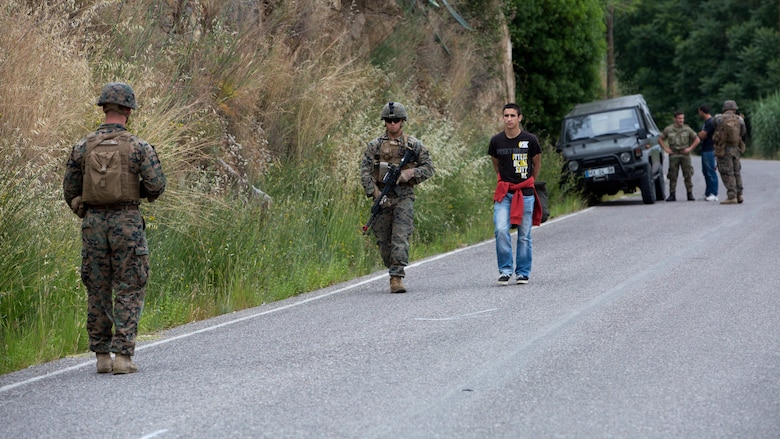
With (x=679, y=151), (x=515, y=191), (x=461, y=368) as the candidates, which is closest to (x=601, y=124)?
(x=679, y=151)

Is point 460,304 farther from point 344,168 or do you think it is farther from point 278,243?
point 344,168

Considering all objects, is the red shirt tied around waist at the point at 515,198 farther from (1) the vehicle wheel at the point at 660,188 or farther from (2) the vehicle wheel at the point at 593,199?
(1) the vehicle wheel at the point at 660,188

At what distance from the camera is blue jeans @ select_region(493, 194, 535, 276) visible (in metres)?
12.8

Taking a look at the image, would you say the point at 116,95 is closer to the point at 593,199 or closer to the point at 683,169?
the point at 683,169

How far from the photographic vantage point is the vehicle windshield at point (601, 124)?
25.7 m

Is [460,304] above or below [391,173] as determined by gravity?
below

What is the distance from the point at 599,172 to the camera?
24875 millimetres

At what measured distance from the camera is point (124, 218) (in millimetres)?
8328

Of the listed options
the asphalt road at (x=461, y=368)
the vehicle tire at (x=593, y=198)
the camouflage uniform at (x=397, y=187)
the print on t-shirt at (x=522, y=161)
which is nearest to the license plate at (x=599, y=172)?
the vehicle tire at (x=593, y=198)

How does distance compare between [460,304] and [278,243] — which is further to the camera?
[278,243]

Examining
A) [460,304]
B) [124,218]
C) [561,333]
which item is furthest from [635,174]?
[124,218]

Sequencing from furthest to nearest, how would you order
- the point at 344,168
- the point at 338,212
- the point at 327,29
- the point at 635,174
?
the point at 635,174 < the point at 327,29 < the point at 344,168 < the point at 338,212

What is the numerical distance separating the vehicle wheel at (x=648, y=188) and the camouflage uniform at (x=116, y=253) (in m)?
17.4

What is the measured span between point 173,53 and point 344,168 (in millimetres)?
3190
